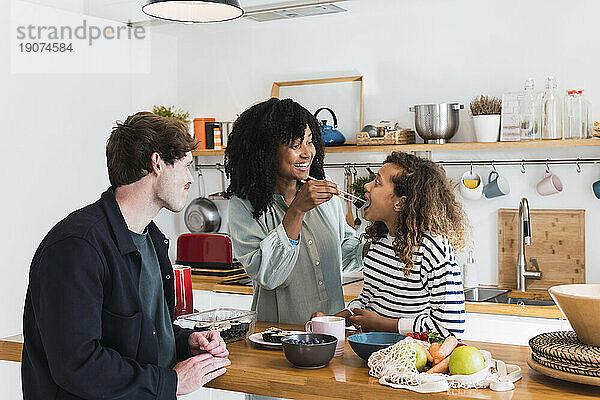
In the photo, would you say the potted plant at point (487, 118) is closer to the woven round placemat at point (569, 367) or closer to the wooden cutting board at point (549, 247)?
the wooden cutting board at point (549, 247)

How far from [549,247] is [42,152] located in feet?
8.79

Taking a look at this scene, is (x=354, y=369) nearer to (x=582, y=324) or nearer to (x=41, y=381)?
(x=582, y=324)

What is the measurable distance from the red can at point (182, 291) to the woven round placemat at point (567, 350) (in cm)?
105

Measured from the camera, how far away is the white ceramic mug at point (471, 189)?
149 inches

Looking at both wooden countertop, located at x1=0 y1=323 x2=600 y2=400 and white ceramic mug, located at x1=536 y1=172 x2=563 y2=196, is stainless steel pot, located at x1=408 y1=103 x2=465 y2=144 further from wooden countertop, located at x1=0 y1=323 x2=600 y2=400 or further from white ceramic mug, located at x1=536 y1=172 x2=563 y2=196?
wooden countertop, located at x1=0 y1=323 x2=600 y2=400

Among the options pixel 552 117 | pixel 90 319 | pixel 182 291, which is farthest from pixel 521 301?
pixel 90 319

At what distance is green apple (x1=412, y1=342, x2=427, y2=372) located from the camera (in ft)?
5.24

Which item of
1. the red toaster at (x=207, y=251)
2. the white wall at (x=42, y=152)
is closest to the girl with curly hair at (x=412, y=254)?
the red toaster at (x=207, y=251)

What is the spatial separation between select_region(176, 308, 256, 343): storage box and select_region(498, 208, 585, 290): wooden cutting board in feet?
6.83

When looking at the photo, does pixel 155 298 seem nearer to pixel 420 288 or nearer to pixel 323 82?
pixel 420 288

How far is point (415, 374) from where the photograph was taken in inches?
60.8

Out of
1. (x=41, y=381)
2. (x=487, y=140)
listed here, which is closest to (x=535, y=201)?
(x=487, y=140)

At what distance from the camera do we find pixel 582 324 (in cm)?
155

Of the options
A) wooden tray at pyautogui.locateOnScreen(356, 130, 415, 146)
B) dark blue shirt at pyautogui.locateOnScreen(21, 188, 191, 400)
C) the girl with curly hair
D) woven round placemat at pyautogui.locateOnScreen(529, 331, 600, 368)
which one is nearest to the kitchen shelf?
wooden tray at pyautogui.locateOnScreen(356, 130, 415, 146)
